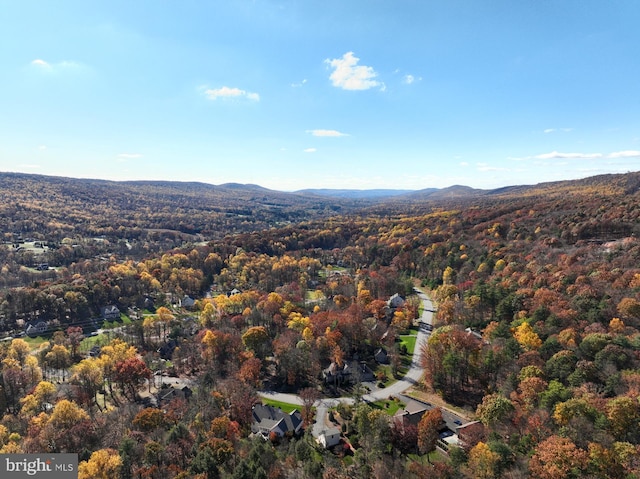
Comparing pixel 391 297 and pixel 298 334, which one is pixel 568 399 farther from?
pixel 391 297

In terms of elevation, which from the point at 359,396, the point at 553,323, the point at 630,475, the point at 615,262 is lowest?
the point at 359,396

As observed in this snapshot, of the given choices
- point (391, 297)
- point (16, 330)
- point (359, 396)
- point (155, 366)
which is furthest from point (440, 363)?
point (16, 330)

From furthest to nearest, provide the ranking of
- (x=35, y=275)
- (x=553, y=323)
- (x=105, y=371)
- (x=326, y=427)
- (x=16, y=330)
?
(x=35, y=275) → (x=16, y=330) → (x=105, y=371) → (x=553, y=323) → (x=326, y=427)

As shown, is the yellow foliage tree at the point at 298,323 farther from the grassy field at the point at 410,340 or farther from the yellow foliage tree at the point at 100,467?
the yellow foliage tree at the point at 100,467

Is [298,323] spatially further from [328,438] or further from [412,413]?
[412,413]

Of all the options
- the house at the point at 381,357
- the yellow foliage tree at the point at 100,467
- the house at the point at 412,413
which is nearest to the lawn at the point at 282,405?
the house at the point at 412,413

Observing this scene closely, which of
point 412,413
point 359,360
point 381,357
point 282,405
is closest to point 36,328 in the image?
point 282,405

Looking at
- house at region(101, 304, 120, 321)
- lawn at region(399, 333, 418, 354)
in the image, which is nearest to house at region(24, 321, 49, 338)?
house at region(101, 304, 120, 321)

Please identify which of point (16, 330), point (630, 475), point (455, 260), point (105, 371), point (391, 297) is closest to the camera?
point (630, 475)
